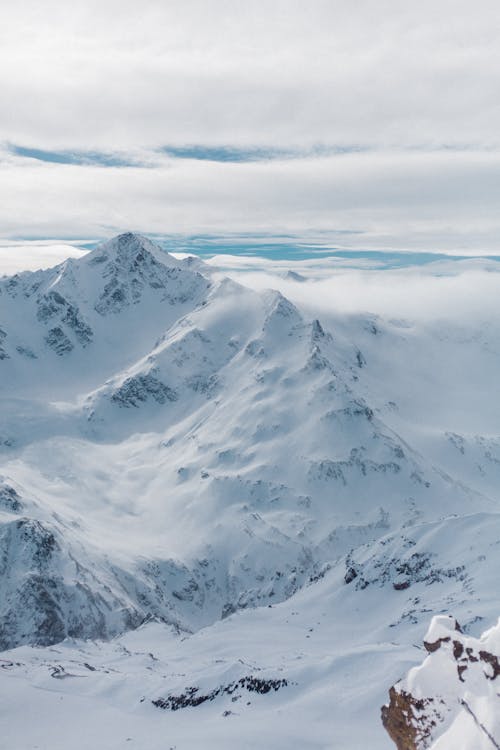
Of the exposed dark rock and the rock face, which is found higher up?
the rock face

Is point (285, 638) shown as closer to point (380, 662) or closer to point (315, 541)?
point (380, 662)

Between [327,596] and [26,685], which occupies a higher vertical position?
[26,685]

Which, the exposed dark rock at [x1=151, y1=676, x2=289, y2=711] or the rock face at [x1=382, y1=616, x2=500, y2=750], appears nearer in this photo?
the rock face at [x1=382, y1=616, x2=500, y2=750]

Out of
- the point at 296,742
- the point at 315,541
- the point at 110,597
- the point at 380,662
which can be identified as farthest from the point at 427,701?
the point at 315,541

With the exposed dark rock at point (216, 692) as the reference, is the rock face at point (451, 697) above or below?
above

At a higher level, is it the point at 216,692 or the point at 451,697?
the point at 451,697

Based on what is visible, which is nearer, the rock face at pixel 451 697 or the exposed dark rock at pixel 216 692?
the rock face at pixel 451 697

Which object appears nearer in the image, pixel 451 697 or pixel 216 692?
pixel 451 697

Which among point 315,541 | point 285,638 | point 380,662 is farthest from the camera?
A: point 315,541
